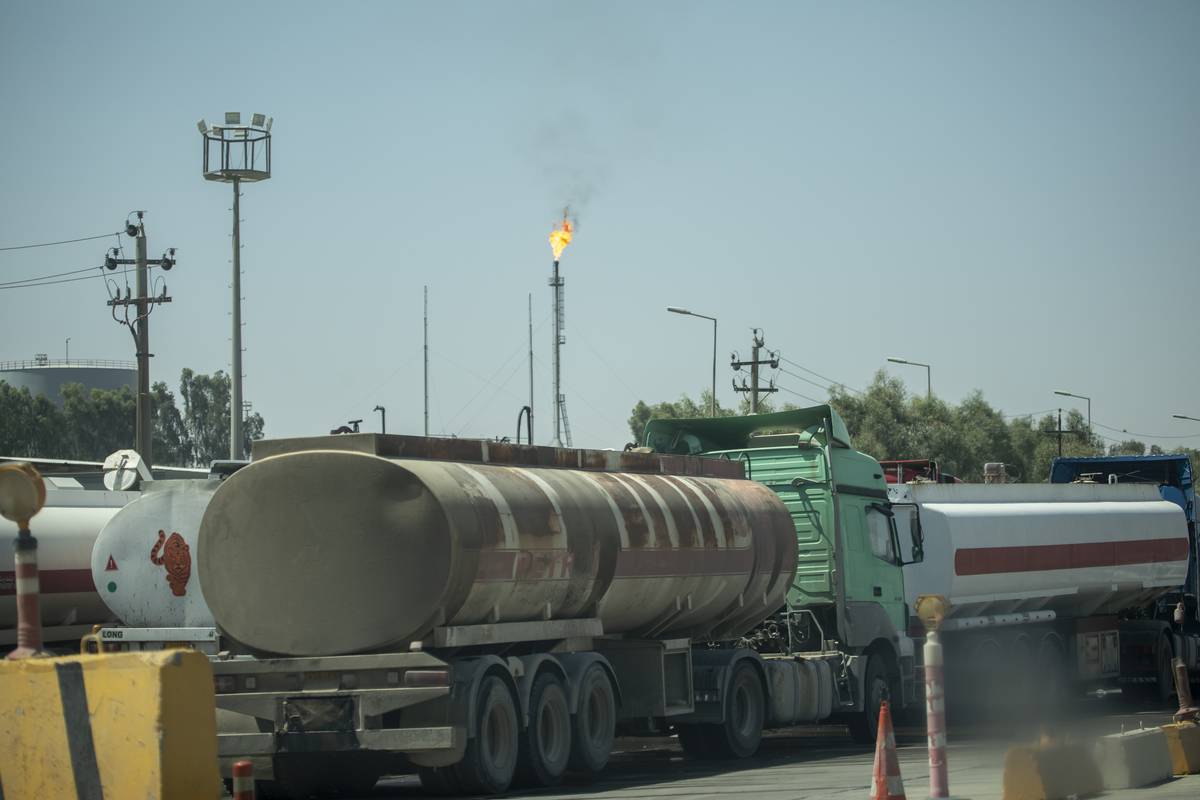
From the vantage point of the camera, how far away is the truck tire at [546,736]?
15375mm

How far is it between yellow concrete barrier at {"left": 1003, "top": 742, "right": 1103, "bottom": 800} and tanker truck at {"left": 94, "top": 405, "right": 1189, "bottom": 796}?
173 inches

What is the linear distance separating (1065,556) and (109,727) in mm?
20220

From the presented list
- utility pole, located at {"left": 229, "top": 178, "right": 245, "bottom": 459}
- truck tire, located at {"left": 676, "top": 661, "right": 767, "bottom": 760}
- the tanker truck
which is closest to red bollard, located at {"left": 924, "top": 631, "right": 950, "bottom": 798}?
the tanker truck

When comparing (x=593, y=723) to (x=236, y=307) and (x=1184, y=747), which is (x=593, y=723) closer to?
(x=1184, y=747)

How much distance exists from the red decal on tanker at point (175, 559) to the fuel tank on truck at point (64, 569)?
4.40 metres

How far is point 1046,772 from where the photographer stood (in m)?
12.9

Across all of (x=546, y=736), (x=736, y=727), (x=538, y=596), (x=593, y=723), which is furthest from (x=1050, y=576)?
(x=538, y=596)

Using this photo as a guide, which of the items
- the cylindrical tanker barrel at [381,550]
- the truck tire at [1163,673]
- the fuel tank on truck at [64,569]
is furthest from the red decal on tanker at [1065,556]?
the fuel tank on truck at [64,569]

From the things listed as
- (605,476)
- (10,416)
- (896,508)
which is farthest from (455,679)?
(10,416)

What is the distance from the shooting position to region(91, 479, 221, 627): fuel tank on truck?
52.2ft

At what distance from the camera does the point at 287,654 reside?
47.5 feet

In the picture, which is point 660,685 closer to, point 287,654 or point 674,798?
point 674,798

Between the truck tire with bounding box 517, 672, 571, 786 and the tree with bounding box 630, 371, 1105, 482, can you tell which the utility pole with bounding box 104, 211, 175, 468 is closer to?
the truck tire with bounding box 517, 672, 571, 786

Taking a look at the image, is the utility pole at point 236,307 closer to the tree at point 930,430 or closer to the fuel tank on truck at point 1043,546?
the fuel tank on truck at point 1043,546
